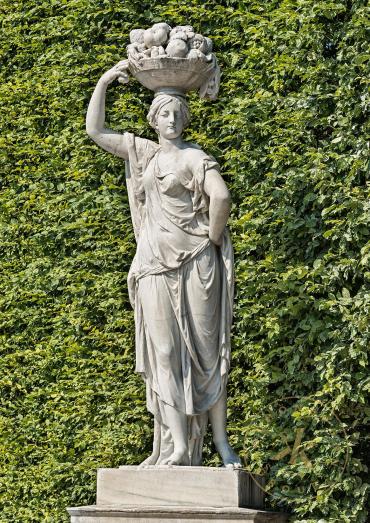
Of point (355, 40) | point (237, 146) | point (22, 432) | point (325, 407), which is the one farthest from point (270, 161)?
point (22, 432)

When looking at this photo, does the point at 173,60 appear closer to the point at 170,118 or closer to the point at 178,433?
the point at 170,118

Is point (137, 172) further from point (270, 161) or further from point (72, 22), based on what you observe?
point (72, 22)

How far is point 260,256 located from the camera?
30.9 ft

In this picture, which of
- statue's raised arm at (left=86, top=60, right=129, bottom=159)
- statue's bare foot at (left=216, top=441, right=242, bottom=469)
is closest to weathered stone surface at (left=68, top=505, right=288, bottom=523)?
statue's bare foot at (left=216, top=441, right=242, bottom=469)

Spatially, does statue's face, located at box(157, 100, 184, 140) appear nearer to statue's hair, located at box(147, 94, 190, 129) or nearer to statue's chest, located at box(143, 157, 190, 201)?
statue's hair, located at box(147, 94, 190, 129)

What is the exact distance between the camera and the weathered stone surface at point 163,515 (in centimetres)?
743

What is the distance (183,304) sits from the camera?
7840 millimetres

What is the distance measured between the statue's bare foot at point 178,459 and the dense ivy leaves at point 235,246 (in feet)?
3.89

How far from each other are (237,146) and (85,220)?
1219 mm

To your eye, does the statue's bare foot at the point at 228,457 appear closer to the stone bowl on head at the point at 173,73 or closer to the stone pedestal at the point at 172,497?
the stone pedestal at the point at 172,497

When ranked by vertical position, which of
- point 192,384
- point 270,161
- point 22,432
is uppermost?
point 270,161

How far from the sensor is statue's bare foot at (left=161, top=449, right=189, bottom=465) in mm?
7715

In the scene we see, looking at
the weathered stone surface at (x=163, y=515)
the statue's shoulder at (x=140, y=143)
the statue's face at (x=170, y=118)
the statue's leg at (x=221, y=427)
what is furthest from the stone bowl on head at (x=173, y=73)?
the weathered stone surface at (x=163, y=515)

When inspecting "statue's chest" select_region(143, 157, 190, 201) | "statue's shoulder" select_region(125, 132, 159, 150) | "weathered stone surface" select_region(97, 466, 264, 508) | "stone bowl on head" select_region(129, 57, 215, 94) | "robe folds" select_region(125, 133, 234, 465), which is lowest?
"weathered stone surface" select_region(97, 466, 264, 508)
